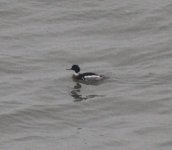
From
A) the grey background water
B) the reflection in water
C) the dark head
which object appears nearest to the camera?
the grey background water

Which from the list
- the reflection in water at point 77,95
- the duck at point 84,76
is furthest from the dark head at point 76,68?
the reflection in water at point 77,95

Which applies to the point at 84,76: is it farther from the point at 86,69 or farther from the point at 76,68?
the point at 86,69

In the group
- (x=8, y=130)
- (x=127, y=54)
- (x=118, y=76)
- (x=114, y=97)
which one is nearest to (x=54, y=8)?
(x=127, y=54)

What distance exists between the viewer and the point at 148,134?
18.9m

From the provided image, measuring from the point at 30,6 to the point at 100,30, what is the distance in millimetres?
3868

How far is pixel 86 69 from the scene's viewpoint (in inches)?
1001

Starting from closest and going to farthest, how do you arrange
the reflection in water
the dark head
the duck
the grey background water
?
the grey background water < the reflection in water < the duck < the dark head

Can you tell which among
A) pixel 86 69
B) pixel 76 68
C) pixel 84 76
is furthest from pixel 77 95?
pixel 86 69

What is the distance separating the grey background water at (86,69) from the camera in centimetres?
1895

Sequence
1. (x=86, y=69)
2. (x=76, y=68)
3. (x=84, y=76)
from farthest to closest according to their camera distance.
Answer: (x=86, y=69) < (x=76, y=68) < (x=84, y=76)

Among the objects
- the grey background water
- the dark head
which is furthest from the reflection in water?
the dark head

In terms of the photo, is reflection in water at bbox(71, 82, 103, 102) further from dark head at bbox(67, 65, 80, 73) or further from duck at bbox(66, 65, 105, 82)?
dark head at bbox(67, 65, 80, 73)

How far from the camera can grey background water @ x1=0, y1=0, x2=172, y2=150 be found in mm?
18953

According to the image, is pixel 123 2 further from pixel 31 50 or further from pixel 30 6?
pixel 31 50
